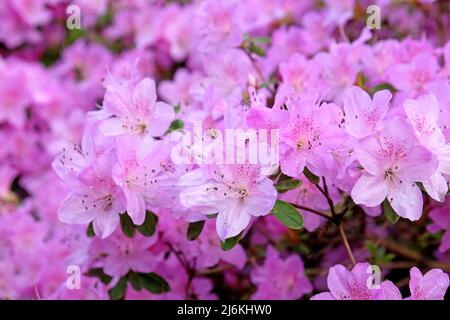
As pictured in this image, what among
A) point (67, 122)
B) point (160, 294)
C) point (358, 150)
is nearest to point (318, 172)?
point (358, 150)

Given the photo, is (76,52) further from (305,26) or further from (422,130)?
(422,130)

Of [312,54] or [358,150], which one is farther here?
[312,54]

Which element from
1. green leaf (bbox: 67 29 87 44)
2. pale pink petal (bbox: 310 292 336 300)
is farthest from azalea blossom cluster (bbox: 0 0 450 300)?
green leaf (bbox: 67 29 87 44)

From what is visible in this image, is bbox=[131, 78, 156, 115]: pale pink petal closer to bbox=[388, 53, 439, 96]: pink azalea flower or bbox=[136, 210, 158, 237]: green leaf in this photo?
bbox=[136, 210, 158, 237]: green leaf

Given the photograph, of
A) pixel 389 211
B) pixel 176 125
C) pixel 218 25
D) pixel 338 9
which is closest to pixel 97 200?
pixel 176 125

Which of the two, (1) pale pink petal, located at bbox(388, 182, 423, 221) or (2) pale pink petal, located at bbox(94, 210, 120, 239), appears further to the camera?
(2) pale pink petal, located at bbox(94, 210, 120, 239)

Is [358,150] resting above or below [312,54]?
above
